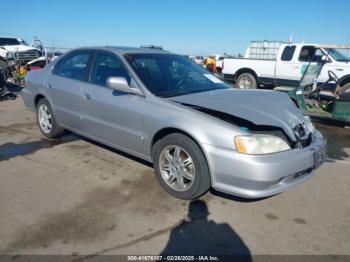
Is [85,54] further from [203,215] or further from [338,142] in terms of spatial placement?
[338,142]

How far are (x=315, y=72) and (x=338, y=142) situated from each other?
3347 mm

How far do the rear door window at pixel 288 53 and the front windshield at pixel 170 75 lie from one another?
8809 mm

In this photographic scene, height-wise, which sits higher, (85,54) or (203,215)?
(85,54)

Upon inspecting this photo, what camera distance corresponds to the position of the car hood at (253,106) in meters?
3.46

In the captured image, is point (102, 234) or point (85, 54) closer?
point (102, 234)

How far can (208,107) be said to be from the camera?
3.58m

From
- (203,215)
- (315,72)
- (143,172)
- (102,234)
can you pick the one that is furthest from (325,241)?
(315,72)

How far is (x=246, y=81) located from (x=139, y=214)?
11372 millimetres

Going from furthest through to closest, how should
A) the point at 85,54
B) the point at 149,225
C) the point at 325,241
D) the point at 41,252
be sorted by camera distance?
the point at 85,54 < the point at 149,225 < the point at 325,241 < the point at 41,252

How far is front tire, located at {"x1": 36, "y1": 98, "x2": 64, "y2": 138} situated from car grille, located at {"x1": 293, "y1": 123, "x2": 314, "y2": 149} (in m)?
3.71

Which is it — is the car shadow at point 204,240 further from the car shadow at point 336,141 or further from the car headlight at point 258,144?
the car shadow at point 336,141

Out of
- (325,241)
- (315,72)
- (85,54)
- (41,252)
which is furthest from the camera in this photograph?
(315,72)

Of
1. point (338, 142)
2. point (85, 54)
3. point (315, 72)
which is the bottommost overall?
point (338, 142)

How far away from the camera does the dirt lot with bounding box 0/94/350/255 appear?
2842 mm
